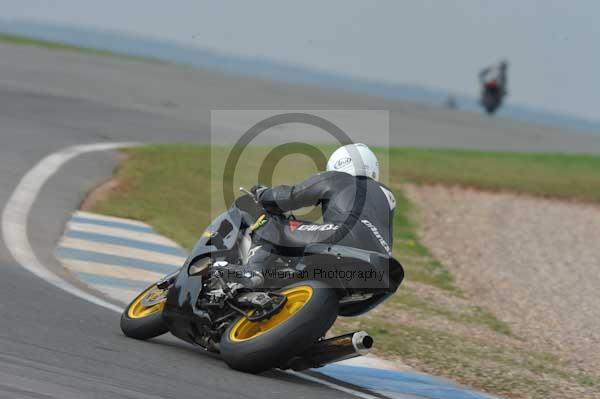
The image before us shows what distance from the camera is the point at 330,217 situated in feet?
22.7

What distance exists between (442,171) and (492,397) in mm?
15376

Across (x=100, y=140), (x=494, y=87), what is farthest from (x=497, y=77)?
(x=100, y=140)

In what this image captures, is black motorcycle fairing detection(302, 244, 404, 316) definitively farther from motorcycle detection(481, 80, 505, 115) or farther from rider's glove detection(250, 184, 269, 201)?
motorcycle detection(481, 80, 505, 115)

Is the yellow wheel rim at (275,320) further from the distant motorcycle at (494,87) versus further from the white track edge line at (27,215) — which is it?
the distant motorcycle at (494,87)

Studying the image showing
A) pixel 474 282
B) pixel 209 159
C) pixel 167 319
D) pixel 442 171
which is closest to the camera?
pixel 167 319

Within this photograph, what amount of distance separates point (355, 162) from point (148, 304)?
176 centimetres

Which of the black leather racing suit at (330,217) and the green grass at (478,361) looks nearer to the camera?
the black leather racing suit at (330,217)

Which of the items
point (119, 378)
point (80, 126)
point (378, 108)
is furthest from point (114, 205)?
point (378, 108)

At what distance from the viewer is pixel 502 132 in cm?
3344

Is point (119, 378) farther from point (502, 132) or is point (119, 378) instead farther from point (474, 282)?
point (502, 132)

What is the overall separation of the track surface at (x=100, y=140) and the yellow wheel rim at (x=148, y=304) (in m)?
0.21

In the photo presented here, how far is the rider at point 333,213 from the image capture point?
22.4 ft

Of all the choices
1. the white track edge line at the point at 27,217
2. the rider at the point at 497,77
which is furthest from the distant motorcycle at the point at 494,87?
the white track edge line at the point at 27,217

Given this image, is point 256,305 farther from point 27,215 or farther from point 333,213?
point 27,215
